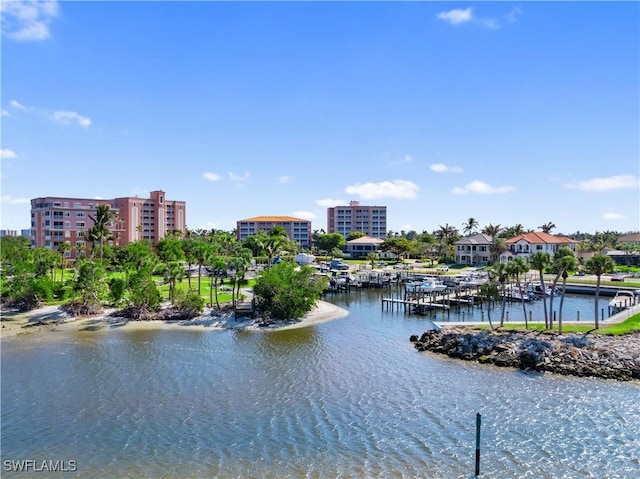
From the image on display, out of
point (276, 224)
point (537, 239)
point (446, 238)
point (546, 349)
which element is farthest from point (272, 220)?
point (546, 349)

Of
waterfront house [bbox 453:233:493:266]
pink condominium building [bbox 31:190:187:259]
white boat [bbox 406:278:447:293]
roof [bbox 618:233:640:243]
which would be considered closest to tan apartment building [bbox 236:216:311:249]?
pink condominium building [bbox 31:190:187:259]

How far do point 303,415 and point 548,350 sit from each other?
63.6ft

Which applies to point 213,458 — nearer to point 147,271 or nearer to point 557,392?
point 557,392

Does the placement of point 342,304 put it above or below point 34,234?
below

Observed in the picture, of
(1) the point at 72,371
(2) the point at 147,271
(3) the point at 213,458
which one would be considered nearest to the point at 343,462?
(3) the point at 213,458

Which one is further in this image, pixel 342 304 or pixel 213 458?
pixel 342 304

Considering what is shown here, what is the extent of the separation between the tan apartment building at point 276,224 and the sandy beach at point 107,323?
5078 inches

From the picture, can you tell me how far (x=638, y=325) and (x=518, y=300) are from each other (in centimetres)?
2587

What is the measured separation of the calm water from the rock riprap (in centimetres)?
131

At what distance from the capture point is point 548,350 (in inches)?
1344

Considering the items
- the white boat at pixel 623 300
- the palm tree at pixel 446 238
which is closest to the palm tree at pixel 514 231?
the palm tree at pixel 446 238

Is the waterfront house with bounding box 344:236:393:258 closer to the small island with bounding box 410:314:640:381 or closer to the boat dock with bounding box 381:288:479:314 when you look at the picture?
the boat dock with bounding box 381:288:479:314

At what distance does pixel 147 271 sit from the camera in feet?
178

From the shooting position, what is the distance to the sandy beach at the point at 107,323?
48.9 metres
